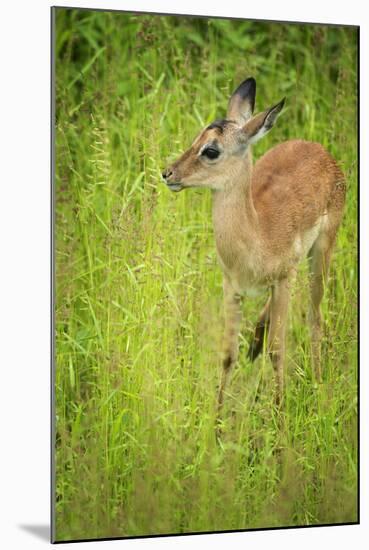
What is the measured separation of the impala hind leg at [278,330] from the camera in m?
6.06

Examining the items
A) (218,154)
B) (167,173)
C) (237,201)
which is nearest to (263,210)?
(237,201)

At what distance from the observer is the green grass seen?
570 cm

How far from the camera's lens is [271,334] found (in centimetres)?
607

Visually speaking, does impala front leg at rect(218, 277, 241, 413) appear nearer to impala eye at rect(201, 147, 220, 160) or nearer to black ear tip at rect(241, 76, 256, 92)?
impala eye at rect(201, 147, 220, 160)

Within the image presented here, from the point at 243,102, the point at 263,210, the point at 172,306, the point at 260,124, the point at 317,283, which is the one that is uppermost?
the point at 243,102

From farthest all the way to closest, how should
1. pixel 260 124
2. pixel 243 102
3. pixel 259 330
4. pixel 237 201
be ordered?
pixel 259 330, pixel 243 102, pixel 237 201, pixel 260 124

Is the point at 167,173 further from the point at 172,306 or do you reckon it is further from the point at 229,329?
the point at 229,329

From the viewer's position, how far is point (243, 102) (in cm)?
598

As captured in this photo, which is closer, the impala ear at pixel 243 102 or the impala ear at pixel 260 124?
the impala ear at pixel 260 124

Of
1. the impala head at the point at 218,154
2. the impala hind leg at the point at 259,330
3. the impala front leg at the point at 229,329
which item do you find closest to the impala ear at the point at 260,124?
the impala head at the point at 218,154

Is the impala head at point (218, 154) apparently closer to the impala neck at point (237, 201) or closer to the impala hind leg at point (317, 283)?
the impala neck at point (237, 201)

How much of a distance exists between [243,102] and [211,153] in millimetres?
349

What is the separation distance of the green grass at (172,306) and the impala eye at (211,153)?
0.71 feet

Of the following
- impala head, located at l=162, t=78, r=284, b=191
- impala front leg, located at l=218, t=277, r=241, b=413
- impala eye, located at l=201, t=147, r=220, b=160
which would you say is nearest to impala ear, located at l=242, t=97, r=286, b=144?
impala head, located at l=162, t=78, r=284, b=191
